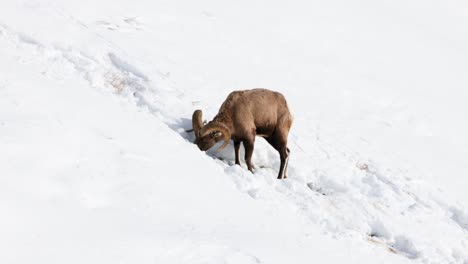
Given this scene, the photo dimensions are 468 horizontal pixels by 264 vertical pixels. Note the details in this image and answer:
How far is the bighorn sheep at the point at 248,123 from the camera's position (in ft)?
38.5

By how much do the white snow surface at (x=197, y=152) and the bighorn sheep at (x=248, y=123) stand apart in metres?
0.45

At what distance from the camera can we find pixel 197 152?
9812 millimetres

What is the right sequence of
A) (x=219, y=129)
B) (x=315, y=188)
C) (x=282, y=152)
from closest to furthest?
1. (x=219, y=129)
2. (x=315, y=188)
3. (x=282, y=152)

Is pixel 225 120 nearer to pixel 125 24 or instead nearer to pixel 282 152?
pixel 282 152

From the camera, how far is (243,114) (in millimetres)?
12070

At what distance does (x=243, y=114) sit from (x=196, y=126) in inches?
44.3

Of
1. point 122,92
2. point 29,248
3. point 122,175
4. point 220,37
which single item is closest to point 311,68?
point 220,37

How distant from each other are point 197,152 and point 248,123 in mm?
2541

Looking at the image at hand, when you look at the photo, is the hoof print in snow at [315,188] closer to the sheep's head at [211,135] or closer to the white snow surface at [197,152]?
the white snow surface at [197,152]

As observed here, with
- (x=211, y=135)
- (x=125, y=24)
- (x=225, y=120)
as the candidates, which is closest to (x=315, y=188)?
(x=225, y=120)

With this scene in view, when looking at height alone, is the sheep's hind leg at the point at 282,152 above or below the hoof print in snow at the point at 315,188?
above

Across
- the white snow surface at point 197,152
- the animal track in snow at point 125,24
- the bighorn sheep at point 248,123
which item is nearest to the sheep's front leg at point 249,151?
the bighorn sheep at point 248,123

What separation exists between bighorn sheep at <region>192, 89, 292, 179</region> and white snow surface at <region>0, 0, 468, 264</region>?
454mm

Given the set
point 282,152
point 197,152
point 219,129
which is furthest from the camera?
point 282,152
